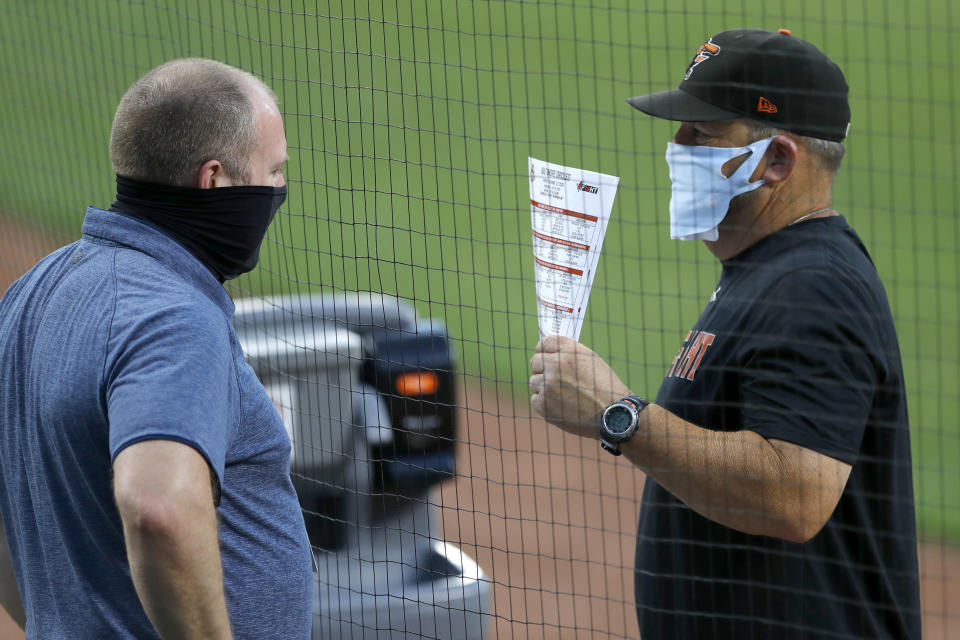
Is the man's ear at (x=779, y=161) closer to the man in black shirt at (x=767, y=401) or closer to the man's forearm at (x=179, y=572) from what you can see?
the man in black shirt at (x=767, y=401)

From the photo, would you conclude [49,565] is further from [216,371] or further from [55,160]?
[55,160]

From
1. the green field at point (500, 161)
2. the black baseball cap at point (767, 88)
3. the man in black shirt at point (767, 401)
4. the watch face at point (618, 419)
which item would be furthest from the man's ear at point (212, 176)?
the green field at point (500, 161)

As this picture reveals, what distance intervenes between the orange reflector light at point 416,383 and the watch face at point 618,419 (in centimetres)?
148

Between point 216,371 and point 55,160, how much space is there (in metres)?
9.83

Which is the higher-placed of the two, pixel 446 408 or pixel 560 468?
pixel 446 408

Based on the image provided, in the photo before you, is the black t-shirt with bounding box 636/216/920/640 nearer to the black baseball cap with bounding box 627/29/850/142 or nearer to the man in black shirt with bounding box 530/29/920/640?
the man in black shirt with bounding box 530/29/920/640

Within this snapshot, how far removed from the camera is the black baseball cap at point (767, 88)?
2.28 m

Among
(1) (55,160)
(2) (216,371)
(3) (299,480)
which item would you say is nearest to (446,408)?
(3) (299,480)

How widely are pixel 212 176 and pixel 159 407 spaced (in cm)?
55

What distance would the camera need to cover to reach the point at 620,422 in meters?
2.11

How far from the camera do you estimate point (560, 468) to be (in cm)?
703

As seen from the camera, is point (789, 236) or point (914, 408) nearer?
point (789, 236)

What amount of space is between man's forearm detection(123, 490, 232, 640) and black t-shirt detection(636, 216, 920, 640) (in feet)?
3.28

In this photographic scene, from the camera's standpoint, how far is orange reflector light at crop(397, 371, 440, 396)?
3.56m
